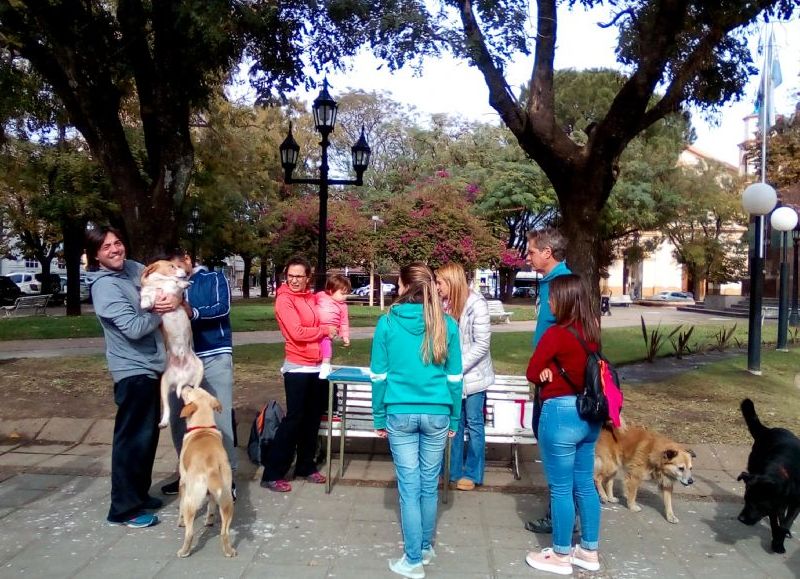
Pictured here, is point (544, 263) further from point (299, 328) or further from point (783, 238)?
point (783, 238)

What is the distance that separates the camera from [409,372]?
151 inches

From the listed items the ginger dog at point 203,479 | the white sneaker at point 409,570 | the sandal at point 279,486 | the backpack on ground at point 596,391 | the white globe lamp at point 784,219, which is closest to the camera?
the backpack on ground at point 596,391

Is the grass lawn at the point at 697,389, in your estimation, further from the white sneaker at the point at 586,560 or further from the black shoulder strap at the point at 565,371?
the black shoulder strap at the point at 565,371

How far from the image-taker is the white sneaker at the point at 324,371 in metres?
5.32

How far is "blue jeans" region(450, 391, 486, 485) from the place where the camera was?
17.7 feet

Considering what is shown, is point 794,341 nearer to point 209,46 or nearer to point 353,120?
point 209,46

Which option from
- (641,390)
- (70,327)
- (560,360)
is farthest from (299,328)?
(70,327)

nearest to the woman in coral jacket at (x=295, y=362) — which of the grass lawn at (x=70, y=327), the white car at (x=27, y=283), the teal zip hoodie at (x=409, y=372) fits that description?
the teal zip hoodie at (x=409, y=372)

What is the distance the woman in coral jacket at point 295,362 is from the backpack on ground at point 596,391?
2117mm

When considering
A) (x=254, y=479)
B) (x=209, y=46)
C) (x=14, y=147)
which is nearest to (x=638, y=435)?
(x=254, y=479)

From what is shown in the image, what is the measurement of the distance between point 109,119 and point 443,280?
5.68 meters

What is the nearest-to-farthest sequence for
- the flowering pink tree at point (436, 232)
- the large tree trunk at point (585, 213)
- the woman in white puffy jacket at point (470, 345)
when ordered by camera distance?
1. the woman in white puffy jacket at point (470, 345)
2. the large tree trunk at point (585, 213)
3. the flowering pink tree at point (436, 232)

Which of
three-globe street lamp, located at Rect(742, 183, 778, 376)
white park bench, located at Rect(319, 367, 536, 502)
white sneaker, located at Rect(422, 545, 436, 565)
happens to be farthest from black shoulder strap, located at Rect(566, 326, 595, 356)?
three-globe street lamp, located at Rect(742, 183, 778, 376)

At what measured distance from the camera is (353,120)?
143ft
